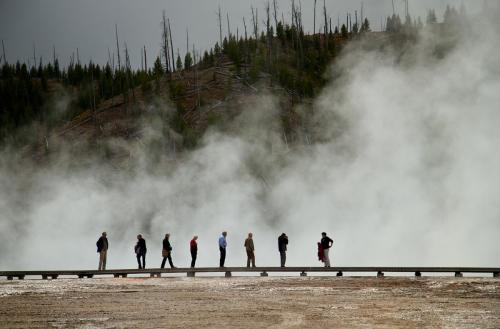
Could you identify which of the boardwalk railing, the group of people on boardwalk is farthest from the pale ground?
the group of people on boardwalk

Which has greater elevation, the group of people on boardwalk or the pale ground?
the group of people on boardwalk

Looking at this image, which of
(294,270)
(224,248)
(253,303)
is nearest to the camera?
(253,303)

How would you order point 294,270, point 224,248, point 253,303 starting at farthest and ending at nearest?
point 224,248, point 294,270, point 253,303

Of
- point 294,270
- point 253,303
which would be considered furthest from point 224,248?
point 253,303

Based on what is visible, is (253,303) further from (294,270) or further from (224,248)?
(224,248)

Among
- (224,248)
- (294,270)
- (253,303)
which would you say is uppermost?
(224,248)

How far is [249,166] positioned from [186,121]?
7681 mm

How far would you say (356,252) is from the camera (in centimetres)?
3103

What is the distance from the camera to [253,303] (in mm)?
13312

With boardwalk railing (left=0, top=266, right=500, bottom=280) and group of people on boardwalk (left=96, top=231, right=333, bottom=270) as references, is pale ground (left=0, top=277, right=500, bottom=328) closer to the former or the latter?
boardwalk railing (left=0, top=266, right=500, bottom=280)

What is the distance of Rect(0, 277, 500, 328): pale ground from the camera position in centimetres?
1123

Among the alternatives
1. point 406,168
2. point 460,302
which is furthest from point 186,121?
point 460,302

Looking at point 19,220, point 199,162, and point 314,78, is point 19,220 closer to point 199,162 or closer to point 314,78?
point 199,162

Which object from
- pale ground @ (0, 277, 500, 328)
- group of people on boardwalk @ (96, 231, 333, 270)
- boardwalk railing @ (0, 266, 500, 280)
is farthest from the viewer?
group of people on boardwalk @ (96, 231, 333, 270)
